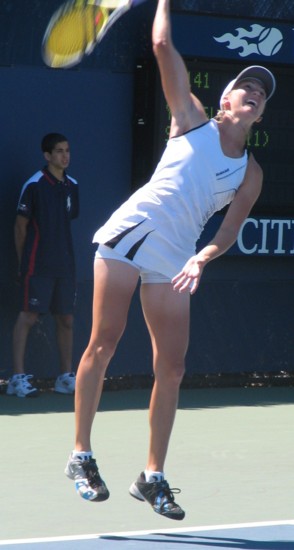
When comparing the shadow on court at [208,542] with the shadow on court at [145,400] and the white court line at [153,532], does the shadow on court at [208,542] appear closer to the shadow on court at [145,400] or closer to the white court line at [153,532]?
the white court line at [153,532]

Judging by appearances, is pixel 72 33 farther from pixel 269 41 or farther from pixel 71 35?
pixel 269 41

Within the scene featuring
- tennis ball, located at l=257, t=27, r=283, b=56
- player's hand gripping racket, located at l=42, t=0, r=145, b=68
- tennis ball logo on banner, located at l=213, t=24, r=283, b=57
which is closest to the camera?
player's hand gripping racket, located at l=42, t=0, r=145, b=68

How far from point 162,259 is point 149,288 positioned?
142mm

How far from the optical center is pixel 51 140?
32.1 feet

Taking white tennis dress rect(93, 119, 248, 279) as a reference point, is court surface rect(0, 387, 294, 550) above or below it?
below

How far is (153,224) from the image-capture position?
5.70 m

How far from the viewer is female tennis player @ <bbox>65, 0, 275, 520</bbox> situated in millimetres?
5668

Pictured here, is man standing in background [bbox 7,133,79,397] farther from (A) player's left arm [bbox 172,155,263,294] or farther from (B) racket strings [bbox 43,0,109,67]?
(A) player's left arm [bbox 172,155,263,294]

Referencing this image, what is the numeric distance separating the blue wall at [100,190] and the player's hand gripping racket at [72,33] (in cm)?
278

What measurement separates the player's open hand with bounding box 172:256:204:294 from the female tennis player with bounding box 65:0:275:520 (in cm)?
24

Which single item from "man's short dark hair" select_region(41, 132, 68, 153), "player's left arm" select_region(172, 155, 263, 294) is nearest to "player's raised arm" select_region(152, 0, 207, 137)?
"player's left arm" select_region(172, 155, 263, 294)

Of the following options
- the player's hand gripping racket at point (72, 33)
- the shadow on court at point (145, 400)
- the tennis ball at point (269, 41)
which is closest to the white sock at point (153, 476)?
the player's hand gripping racket at point (72, 33)

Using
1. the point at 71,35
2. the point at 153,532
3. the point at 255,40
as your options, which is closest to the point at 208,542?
the point at 153,532

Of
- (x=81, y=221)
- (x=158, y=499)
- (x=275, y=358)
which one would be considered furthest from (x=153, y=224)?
(x=275, y=358)
